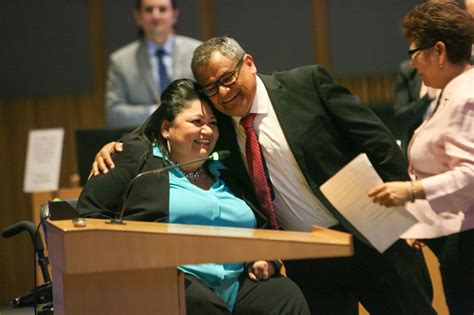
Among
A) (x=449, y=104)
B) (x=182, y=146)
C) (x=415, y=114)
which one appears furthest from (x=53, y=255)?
(x=415, y=114)

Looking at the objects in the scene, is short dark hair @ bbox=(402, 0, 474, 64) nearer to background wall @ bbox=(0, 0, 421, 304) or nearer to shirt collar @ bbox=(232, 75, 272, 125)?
shirt collar @ bbox=(232, 75, 272, 125)

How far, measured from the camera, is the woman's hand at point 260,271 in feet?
12.3

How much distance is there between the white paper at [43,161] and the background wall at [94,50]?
1167mm

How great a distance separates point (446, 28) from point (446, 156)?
458 millimetres

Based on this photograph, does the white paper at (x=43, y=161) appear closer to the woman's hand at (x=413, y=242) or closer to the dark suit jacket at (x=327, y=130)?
the dark suit jacket at (x=327, y=130)

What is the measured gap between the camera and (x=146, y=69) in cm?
660

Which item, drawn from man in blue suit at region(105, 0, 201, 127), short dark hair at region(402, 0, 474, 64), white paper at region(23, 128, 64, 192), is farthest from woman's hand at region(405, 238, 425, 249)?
white paper at region(23, 128, 64, 192)

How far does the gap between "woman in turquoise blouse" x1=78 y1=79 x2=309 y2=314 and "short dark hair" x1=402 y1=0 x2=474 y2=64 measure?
864 millimetres

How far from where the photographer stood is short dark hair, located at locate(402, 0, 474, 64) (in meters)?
3.58

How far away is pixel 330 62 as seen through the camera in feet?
26.3

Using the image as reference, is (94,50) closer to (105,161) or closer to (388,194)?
(105,161)

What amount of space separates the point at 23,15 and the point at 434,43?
4783 mm

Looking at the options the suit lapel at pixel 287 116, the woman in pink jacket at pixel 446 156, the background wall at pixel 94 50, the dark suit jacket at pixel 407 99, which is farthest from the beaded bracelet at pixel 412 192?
the background wall at pixel 94 50

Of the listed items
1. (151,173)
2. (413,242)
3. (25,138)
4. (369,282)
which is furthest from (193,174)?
(25,138)
